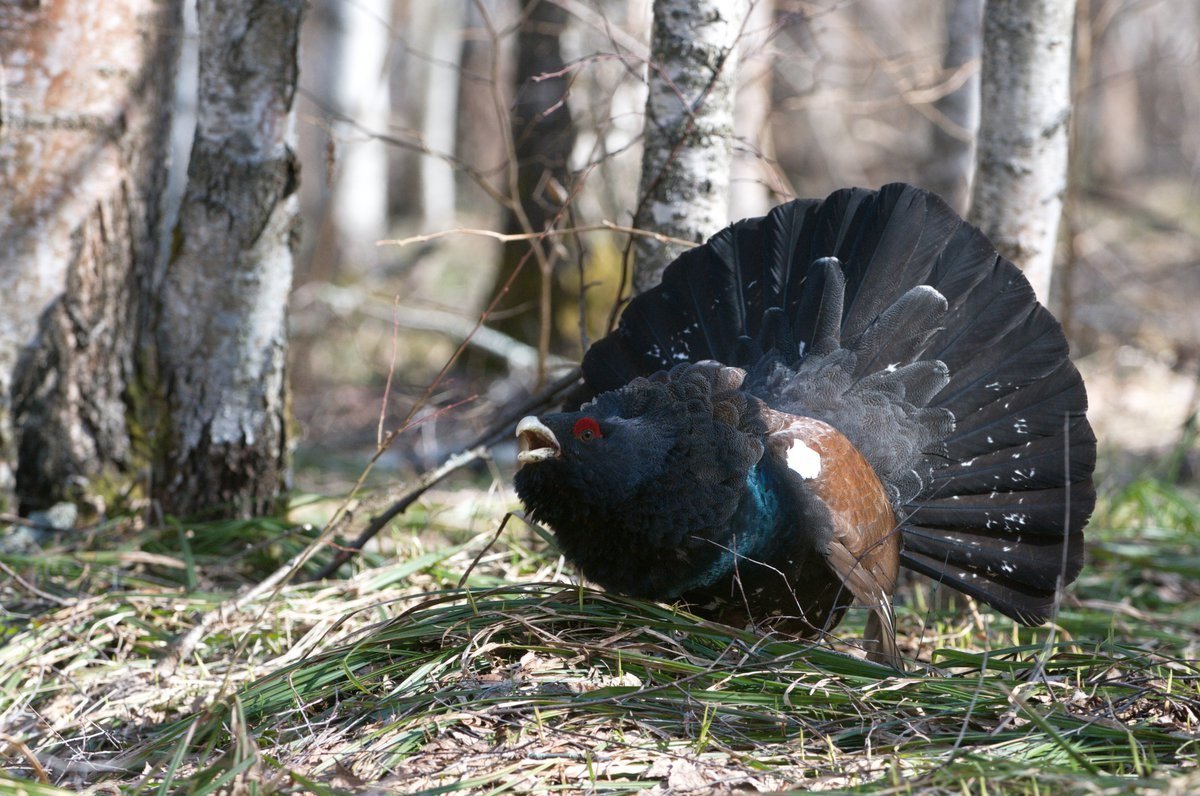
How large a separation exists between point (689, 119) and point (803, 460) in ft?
4.49

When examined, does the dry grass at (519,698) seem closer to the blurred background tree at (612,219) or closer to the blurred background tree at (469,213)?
the blurred background tree at (469,213)

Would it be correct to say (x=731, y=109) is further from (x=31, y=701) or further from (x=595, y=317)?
(x=595, y=317)

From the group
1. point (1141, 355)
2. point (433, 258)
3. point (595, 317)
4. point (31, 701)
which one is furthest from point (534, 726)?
point (433, 258)

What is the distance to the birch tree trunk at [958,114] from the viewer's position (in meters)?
7.49

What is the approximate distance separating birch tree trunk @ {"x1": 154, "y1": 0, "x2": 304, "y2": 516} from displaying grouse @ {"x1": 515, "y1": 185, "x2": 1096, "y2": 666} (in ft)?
4.61

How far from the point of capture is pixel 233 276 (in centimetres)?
425

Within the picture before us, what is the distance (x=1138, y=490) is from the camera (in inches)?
215

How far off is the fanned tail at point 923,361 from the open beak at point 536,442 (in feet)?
2.97

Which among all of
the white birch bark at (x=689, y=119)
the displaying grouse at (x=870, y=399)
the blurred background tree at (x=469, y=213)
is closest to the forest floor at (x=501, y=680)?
the displaying grouse at (x=870, y=399)

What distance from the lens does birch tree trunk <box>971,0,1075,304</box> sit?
4.34 meters

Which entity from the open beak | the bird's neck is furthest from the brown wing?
the open beak

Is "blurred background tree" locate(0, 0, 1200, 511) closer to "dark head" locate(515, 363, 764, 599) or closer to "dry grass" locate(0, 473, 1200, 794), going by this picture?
"dark head" locate(515, 363, 764, 599)

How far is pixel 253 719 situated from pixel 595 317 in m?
5.47

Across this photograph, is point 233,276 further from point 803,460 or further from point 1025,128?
point 1025,128
